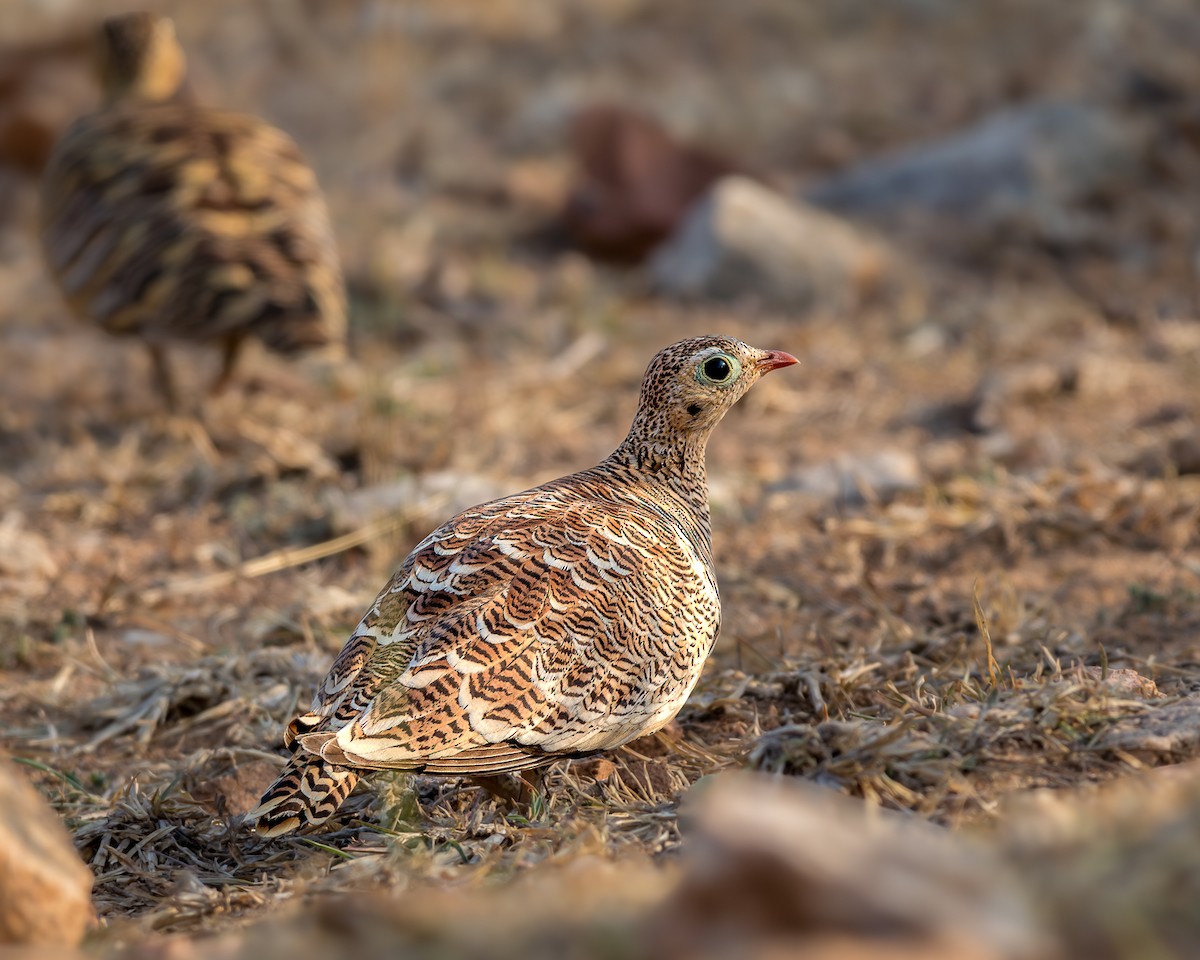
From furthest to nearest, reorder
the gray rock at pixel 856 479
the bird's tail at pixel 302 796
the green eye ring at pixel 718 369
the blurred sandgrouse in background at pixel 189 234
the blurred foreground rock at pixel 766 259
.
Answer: the blurred foreground rock at pixel 766 259, the blurred sandgrouse in background at pixel 189 234, the gray rock at pixel 856 479, the green eye ring at pixel 718 369, the bird's tail at pixel 302 796

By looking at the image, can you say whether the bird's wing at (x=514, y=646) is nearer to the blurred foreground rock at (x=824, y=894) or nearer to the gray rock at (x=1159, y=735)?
the gray rock at (x=1159, y=735)

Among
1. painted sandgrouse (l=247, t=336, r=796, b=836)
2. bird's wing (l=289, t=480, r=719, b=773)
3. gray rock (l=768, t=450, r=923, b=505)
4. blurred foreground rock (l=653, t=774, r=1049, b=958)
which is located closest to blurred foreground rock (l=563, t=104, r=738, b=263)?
gray rock (l=768, t=450, r=923, b=505)

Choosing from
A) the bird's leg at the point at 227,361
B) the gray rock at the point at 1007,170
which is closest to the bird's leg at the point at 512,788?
the bird's leg at the point at 227,361

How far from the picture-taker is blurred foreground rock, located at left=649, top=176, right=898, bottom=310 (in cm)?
892

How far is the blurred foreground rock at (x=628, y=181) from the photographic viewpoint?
9.85 m

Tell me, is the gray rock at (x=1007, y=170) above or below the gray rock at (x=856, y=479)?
above

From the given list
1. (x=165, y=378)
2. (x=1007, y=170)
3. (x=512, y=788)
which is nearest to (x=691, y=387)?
(x=512, y=788)

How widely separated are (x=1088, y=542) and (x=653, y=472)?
2.01m

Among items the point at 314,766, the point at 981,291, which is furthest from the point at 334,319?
the point at 981,291

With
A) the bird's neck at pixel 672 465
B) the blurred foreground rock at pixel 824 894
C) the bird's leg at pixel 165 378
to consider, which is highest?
the blurred foreground rock at pixel 824 894

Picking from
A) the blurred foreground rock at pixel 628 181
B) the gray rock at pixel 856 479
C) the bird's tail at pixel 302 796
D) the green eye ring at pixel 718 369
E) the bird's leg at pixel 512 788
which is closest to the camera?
the bird's tail at pixel 302 796

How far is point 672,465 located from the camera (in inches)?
158

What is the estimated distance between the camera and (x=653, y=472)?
13.1 ft

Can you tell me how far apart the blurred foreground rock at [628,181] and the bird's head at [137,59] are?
315cm
